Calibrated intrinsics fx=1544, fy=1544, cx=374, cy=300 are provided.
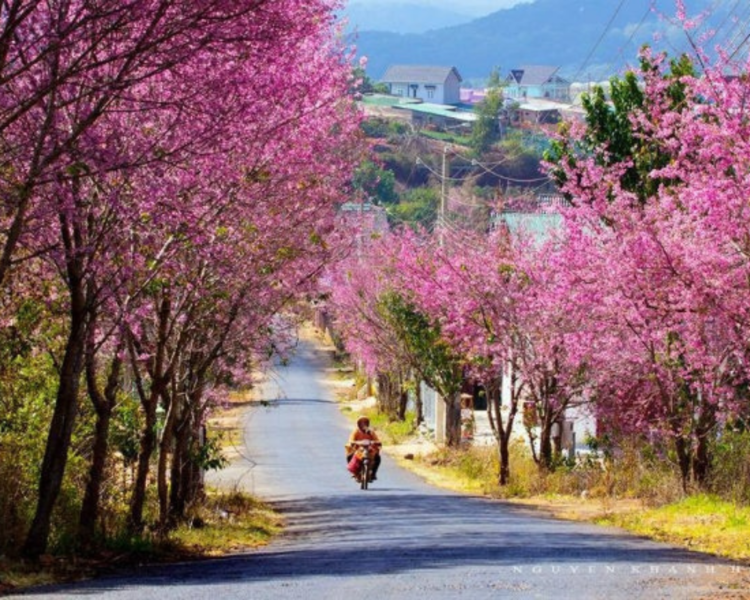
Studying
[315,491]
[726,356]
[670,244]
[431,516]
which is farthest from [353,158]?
[315,491]

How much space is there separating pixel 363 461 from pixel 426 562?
15639mm

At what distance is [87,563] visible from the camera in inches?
669

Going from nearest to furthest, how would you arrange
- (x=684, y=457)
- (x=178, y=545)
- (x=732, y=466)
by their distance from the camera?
(x=178, y=545)
(x=732, y=466)
(x=684, y=457)

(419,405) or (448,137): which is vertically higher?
(448,137)

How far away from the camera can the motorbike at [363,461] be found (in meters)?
31.1

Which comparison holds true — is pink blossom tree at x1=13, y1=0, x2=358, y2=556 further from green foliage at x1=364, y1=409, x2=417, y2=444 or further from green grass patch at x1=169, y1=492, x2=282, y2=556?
green foliage at x1=364, y1=409, x2=417, y2=444

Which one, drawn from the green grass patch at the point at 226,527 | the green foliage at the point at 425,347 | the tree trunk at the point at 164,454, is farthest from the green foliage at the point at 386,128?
the tree trunk at the point at 164,454

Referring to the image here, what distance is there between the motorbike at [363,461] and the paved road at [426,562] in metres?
0.43

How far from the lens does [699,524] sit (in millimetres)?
21016

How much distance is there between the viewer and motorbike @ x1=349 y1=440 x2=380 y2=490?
31.1m

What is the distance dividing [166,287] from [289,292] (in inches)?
162

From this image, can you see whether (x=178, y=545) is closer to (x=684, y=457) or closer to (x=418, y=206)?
(x=684, y=457)

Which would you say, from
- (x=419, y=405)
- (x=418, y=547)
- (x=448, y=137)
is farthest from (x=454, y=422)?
(x=448, y=137)

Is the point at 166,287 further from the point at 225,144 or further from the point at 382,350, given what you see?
the point at 382,350
